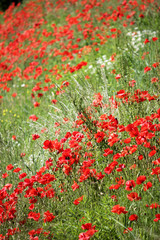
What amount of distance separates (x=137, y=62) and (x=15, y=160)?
7.68 feet

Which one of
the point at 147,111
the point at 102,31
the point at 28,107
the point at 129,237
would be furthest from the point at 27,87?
the point at 129,237

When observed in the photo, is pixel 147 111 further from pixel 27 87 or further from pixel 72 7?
pixel 72 7

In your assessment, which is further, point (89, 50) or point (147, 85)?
point (89, 50)

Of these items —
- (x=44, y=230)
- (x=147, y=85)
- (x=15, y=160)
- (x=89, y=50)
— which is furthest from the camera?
(x=89, y=50)

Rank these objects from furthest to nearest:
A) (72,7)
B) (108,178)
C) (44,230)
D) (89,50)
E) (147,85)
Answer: (72,7) → (89,50) → (147,85) → (108,178) → (44,230)

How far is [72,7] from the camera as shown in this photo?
9180mm

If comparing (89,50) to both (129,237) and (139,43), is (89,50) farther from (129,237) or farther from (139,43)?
(129,237)

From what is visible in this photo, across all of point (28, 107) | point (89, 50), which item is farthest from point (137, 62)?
point (28, 107)

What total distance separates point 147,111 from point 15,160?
5.00ft

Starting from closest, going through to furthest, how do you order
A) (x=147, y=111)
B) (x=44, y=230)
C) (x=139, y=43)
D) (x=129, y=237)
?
(x=129, y=237) → (x=44, y=230) → (x=147, y=111) → (x=139, y=43)

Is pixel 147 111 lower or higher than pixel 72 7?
lower

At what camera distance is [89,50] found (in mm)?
5449

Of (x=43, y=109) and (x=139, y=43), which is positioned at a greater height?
(x=43, y=109)

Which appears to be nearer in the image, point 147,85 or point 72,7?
point 147,85
